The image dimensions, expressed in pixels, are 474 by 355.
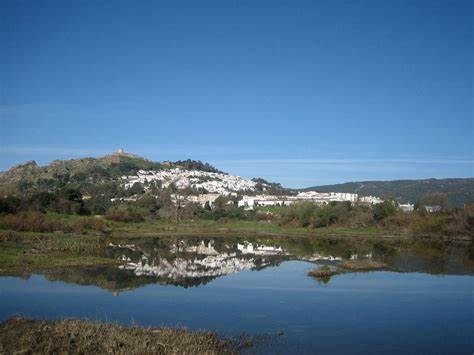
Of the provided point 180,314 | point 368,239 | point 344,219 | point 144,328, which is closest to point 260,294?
point 180,314

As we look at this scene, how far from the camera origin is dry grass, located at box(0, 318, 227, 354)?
1469 cm

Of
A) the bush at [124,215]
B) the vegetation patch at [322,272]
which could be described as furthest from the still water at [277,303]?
the bush at [124,215]

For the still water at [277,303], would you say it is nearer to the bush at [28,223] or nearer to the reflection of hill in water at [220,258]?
the reflection of hill in water at [220,258]

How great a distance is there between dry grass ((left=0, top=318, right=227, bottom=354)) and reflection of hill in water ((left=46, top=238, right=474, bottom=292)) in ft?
35.0

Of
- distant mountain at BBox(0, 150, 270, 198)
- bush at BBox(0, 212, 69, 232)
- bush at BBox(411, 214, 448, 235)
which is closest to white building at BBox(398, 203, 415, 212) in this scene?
bush at BBox(411, 214, 448, 235)

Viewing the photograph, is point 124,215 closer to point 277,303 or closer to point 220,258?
point 220,258

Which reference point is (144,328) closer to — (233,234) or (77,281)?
(77,281)

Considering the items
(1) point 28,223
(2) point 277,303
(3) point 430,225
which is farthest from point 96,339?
(3) point 430,225

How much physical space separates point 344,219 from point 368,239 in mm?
17363

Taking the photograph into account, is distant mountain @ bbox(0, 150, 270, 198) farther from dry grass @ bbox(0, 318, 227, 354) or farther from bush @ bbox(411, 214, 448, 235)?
dry grass @ bbox(0, 318, 227, 354)

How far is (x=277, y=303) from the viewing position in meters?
25.2

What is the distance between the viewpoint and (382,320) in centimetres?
2170

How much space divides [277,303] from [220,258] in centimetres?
2071

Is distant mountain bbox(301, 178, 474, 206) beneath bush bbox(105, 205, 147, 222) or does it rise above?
above
